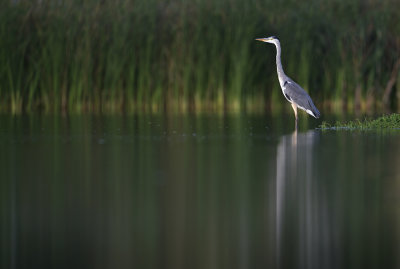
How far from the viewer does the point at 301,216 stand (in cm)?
524

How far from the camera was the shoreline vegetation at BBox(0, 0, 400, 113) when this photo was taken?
16438mm

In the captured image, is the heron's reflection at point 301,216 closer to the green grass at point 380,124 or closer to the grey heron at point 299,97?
the green grass at point 380,124

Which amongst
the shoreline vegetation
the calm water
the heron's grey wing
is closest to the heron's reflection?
the calm water

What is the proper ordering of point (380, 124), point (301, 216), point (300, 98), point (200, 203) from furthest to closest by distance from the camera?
1. point (300, 98)
2. point (380, 124)
3. point (200, 203)
4. point (301, 216)

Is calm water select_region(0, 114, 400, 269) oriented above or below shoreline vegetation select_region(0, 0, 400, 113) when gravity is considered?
below

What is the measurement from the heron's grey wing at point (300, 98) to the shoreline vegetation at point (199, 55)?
3.23 meters

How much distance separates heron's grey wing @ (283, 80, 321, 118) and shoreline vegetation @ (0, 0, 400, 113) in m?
3.23

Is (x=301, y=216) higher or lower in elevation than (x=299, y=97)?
lower

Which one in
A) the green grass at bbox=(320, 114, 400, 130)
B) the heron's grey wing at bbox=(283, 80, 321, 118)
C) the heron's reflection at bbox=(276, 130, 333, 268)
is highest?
the heron's grey wing at bbox=(283, 80, 321, 118)

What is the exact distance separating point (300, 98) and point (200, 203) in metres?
7.61

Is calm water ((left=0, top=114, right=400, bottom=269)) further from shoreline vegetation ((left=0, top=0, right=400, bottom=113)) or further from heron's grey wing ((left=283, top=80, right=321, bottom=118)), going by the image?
shoreline vegetation ((left=0, top=0, right=400, bottom=113))

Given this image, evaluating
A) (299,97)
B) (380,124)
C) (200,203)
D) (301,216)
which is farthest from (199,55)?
(301,216)

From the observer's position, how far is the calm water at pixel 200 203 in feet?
14.2

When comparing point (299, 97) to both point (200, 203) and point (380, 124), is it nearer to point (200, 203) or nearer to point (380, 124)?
point (380, 124)
